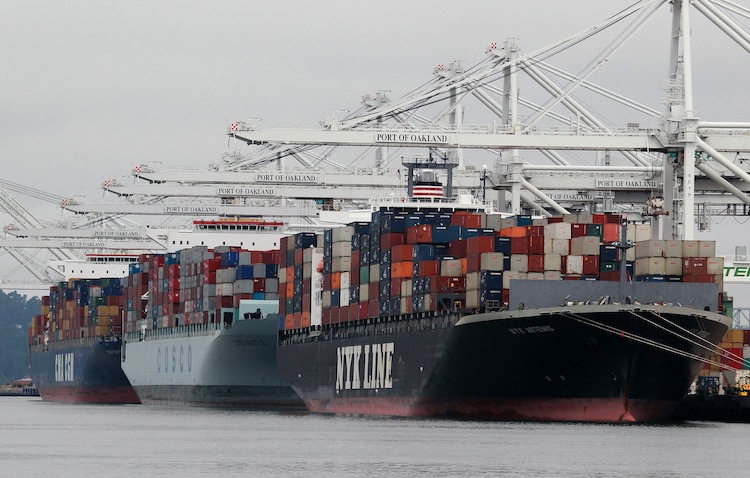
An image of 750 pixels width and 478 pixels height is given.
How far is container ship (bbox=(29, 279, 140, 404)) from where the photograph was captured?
365ft

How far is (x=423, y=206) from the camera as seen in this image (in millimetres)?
74688

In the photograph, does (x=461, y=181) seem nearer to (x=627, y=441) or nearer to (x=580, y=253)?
(x=580, y=253)

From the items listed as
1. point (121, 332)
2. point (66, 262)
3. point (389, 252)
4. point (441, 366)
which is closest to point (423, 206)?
point (389, 252)

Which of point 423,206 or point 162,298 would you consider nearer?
point 423,206

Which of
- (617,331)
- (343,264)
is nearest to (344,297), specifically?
(343,264)

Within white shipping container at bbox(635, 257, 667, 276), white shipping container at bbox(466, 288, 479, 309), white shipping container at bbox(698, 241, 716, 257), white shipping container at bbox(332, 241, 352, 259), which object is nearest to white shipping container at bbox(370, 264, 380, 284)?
white shipping container at bbox(332, 241, 352, 259)

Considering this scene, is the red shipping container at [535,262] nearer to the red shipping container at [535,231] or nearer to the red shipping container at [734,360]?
the red shipping container at [535,231]

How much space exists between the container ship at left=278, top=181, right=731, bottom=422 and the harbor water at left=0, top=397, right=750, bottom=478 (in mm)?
1365

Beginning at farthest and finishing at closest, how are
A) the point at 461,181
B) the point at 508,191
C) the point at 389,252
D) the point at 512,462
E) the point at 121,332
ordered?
the point at 121,332 → the point at 461,181 → the point at 508,191 → the point at 389,252 → the point at 512,462

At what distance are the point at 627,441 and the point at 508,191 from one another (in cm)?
3627

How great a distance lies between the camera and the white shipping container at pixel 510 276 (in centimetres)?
6253

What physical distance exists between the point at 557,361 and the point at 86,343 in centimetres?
5891

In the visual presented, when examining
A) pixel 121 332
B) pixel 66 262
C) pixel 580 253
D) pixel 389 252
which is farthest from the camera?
pixel 66 262

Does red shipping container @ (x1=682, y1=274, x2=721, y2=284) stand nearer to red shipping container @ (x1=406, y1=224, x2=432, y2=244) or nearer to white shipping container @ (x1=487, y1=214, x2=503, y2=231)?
white shipping container @ (x1=487, y1=214, x2=503, y2=231)
